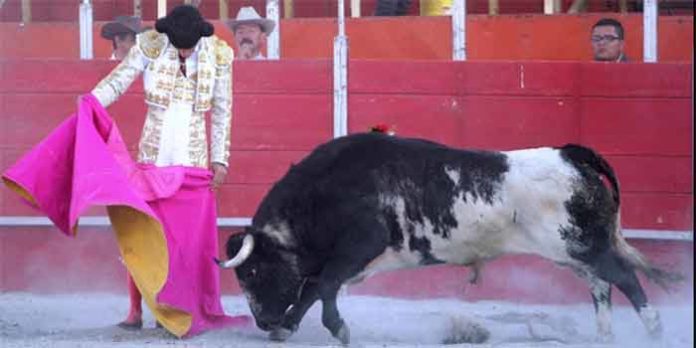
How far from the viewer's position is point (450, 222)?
764 centimetres

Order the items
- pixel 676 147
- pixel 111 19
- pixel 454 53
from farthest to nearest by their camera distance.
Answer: pixel 111 19 → pixel 454 53 → pixel 676 147

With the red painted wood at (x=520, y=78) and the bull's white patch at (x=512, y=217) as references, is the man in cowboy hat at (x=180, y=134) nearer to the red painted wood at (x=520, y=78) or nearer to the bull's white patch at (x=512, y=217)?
the bull's white patch at (x=512, y=217)

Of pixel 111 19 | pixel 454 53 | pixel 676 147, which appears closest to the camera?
pixel 676 147

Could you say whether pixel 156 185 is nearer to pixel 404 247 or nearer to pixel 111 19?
pixel 404 247

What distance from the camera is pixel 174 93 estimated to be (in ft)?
25.3

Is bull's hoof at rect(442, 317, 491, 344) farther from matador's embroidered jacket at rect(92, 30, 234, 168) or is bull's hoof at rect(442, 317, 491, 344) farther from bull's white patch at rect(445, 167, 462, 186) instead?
matador's embroidered jacket at rect(92, 30, 234, 168)

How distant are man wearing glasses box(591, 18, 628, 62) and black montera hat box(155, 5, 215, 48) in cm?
242

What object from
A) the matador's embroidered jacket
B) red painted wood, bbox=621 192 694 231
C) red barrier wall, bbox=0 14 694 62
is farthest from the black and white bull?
red barrier wall, bbox=0 14 694 62

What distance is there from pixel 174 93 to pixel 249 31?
6.19ft

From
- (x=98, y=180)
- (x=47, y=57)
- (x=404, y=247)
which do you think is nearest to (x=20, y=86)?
(x=47, y=57)

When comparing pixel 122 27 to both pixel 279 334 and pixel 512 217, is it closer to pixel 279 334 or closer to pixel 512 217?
pixel 279 334

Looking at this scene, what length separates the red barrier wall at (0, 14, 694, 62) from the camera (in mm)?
9953

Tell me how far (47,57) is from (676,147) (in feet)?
11.0

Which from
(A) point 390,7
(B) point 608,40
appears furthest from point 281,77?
(B) point 608,40
